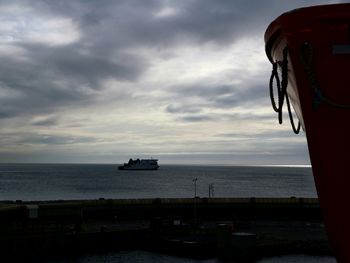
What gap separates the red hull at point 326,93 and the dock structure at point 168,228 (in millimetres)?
32838

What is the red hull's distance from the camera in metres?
4.53

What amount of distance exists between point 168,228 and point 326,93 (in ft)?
134

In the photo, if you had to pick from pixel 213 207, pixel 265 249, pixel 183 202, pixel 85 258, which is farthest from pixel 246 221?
pixel 85 258

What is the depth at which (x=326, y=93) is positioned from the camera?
15.2ft

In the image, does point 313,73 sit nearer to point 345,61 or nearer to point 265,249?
point 345,61

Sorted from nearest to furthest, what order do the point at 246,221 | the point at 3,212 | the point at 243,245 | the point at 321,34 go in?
the point at 321,34 < the point at 243,245 < the point at 3,212 < the point at 246,221

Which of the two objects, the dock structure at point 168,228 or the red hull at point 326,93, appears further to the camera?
the dock structure at point 168,228

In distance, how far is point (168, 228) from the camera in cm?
4406

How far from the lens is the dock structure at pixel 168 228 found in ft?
123

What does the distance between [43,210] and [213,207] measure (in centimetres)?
2101

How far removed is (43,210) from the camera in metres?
44.9

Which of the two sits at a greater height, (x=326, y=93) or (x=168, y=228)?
(x=326, y=93)

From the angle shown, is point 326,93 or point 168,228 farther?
point 168,228

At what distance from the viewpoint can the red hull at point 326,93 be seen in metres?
4.53
